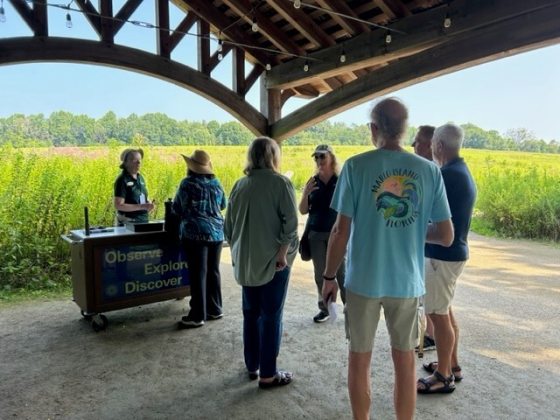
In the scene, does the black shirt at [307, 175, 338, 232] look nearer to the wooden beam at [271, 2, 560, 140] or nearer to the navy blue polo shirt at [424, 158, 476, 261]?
the navy blue polo shirt at [424, 158, 476, 261]

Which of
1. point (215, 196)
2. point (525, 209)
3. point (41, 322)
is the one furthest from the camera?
point (525, 209)

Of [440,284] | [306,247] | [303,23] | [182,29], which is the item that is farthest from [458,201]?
[182,29]

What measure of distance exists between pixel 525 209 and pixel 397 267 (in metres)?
7.40

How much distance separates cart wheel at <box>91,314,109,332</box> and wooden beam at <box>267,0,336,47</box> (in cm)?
394

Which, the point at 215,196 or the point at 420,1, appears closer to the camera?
the point at 215,196

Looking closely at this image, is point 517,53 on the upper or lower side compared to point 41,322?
upper

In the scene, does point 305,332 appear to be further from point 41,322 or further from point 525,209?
point 525,209

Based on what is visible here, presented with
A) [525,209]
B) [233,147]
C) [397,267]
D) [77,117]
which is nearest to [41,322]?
[397,267]

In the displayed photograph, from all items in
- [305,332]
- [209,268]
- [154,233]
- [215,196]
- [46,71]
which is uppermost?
[46,71]

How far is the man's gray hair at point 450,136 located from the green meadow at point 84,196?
4.80ft

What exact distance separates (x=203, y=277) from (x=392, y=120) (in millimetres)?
2260

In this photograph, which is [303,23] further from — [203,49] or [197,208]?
[197,208]

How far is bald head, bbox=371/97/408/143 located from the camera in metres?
1.78

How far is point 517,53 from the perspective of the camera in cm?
372
